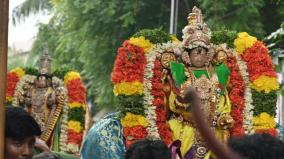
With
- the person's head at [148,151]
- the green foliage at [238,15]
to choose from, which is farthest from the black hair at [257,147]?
the green foliage at [238,15]

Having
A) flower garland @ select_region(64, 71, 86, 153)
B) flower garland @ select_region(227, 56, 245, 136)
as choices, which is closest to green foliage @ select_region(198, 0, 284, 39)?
flower garland @ select_region(64, 71, 86, 153)

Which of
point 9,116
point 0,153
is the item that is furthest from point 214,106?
point 0,153

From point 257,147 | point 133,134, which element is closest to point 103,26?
point 133,134

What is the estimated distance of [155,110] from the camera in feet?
30.0

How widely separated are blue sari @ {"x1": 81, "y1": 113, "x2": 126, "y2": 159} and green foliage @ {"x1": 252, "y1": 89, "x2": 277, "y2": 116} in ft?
4.84

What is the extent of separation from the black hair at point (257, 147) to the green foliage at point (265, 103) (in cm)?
615

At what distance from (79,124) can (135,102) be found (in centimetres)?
514

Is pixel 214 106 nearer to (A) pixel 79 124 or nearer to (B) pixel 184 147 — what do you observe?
(B) pixel 184 147

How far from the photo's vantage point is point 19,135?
4.47m

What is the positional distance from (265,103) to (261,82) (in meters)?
0.23

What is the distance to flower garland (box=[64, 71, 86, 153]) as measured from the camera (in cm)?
1392

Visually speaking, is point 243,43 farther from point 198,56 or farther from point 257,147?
point 257,147

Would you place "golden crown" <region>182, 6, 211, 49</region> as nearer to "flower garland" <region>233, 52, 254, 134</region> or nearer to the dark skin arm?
"flower garland" <region>233, 52, 254, 134</region>

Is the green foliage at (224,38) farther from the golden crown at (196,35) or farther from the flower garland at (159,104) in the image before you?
the flower garland at (159,104)
